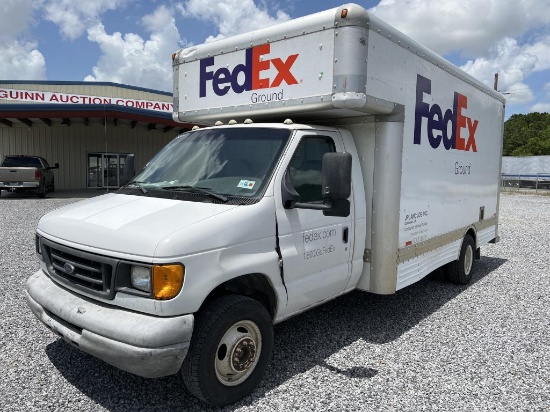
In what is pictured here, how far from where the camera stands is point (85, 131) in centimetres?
2442

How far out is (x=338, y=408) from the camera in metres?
3.22

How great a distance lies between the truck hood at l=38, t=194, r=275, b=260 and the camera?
2.84 meters

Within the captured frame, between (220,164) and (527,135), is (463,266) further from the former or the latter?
(527,135)

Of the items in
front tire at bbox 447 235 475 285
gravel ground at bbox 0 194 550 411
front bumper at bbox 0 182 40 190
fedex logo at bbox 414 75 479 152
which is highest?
fedex logo at bbox 414 75 479 152

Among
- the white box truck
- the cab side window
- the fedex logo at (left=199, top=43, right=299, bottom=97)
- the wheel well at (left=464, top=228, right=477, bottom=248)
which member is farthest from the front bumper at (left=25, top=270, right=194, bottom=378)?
the wheel well at (left=464, top=228, right=477, bottom=248)

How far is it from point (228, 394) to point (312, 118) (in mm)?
2750

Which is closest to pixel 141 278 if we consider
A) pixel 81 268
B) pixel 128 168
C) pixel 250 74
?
pixel 81 268

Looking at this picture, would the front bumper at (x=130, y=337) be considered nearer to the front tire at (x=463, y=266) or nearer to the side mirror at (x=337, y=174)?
the side mirror at (x=337, y=174)

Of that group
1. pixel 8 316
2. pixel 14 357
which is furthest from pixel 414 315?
pixel 8 316

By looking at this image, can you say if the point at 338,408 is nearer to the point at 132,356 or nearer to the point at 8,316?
the point at 132,356

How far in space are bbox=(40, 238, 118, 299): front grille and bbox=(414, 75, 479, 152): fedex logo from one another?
3.48 meters

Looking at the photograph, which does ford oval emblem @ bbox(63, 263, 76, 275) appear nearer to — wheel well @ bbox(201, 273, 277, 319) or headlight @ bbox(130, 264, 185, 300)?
headlight @ bbox(130, 264, 185, 300)

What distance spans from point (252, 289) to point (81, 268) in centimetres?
128

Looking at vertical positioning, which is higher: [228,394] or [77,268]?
[77,268]
